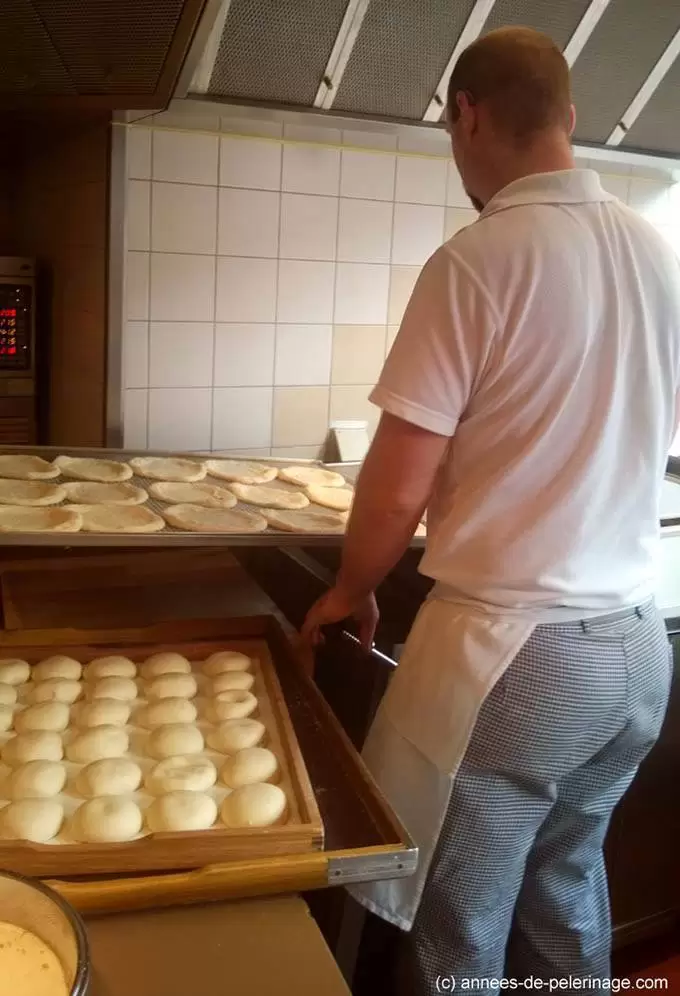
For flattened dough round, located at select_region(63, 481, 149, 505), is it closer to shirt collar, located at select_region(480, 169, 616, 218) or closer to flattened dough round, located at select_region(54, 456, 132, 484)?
flattened dough round, located at select_region(54, 456, 132, 484)

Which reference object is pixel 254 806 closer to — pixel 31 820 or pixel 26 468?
pixel 31 820

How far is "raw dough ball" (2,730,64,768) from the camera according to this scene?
1048 millimetres

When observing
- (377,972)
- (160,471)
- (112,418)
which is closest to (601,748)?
(377,972)

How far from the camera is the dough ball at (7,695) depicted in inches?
45.8

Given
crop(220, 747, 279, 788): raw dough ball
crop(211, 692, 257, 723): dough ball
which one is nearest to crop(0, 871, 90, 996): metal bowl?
crop(220, 747, 279, 788): raw dough ball

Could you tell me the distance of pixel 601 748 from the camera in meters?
1.22

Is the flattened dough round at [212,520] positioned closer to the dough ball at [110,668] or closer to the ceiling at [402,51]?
the dough ball at [110,668]

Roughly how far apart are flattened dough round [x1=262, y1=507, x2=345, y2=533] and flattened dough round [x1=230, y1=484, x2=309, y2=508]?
0.09 feet

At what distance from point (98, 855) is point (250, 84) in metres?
1.48

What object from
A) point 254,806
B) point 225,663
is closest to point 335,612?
point 225,663

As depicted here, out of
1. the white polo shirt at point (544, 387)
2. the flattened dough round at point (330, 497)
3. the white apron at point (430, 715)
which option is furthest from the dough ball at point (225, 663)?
the flattened dough round at point (330, 497)

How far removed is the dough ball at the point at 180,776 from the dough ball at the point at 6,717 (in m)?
0.21

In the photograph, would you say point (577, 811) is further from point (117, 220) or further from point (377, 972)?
point (117, 220)

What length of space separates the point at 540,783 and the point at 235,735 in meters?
0.41
